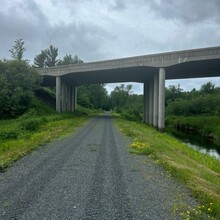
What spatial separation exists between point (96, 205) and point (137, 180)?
233cm

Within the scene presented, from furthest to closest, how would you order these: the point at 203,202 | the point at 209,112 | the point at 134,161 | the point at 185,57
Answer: the point at 209,112 → the point at 185,57 → the point at 134,161 → the point at 203,202

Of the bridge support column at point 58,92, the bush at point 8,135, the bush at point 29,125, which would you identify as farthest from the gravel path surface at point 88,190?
the bridge support column at point 58,92

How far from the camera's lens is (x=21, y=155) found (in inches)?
434

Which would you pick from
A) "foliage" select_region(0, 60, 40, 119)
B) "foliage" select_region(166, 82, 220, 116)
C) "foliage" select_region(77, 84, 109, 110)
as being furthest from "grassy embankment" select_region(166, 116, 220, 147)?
"foliage" select_region(77, 84, 109, 110)

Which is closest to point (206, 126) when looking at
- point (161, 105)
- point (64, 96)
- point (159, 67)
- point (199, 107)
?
point (161, 105)

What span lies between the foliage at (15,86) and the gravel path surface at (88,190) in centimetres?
2328

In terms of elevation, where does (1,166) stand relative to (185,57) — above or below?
below

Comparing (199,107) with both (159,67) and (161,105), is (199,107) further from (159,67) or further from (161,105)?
(159,67)

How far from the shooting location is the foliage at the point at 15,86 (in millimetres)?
32094

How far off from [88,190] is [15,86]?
101 ft

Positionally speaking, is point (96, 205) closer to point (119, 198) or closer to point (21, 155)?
point (119, 198)

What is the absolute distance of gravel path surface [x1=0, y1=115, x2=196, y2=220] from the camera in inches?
213

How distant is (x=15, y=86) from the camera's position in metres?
34.8

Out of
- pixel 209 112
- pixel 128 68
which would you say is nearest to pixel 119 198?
pixel 128 68
